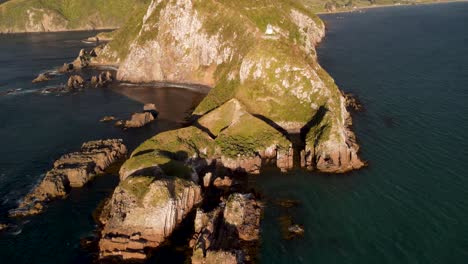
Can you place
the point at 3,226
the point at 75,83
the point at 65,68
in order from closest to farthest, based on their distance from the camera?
the point at 3,226
the point at 75,83
the point at 65,68

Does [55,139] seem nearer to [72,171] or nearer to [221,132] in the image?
[72,171]

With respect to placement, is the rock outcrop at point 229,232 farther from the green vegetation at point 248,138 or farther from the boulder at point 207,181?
the green vegetation at point 248,138

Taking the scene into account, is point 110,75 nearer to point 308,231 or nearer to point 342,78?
point 342,78

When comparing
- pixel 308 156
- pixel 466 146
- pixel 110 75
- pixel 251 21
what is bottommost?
pixel 308 156

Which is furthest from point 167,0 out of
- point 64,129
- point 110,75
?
point 64,129

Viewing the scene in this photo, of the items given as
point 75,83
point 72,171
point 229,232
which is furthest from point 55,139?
point 229,232

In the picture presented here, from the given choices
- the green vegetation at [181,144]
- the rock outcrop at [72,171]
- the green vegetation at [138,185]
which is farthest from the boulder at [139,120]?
the green vegetation at [138,185]
